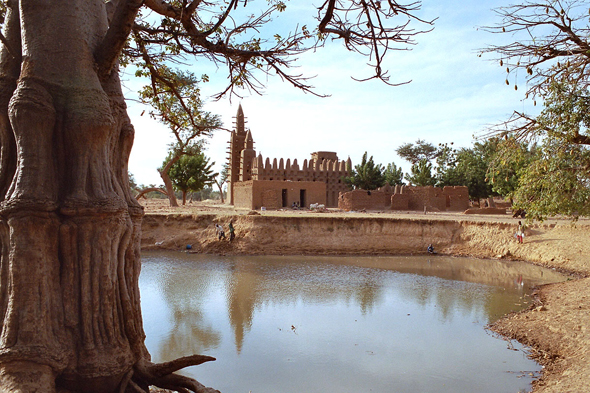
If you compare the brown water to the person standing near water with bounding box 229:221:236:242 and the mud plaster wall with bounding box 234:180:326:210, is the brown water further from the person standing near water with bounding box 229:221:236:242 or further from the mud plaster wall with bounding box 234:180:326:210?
the mud plaster wall with bounding box 234:180:326:210

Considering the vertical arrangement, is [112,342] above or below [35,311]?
below

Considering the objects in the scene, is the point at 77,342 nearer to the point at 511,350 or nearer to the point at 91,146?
the point at 91,146

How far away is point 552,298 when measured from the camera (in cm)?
1166

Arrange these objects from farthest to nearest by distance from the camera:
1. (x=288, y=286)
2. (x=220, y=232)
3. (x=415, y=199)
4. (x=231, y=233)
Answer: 1. (x=415, y=199)
2. (x=220, y=232)
3. (x=231, y=233)
4. (x=288, y=286)

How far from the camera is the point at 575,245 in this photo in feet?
55.6

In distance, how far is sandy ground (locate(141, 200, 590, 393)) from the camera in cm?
693

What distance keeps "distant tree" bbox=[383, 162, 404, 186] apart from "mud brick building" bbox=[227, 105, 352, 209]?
5498 mm

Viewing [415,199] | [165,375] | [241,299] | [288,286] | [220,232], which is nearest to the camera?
[165,375]

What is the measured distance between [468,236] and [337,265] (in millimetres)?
7097

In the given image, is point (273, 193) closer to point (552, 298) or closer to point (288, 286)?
point (288, 286)

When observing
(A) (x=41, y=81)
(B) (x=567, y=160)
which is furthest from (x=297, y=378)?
(B) (x=567, y=160)

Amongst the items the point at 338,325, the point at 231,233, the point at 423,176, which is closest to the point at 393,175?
the point at 423,176

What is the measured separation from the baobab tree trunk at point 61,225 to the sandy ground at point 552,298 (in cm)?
577

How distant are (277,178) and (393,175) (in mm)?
13291
